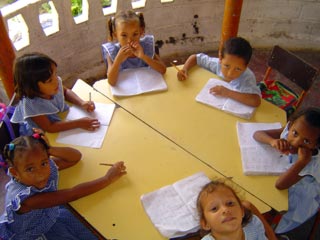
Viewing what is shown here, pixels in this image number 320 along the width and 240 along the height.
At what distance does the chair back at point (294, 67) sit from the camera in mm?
2402

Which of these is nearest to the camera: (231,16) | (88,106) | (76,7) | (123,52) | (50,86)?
(50,86)

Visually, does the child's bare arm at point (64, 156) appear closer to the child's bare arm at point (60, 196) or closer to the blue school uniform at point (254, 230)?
the child's bare arm at point (60, 196)

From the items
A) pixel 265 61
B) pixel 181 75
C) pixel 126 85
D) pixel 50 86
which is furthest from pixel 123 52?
pixel 265 61

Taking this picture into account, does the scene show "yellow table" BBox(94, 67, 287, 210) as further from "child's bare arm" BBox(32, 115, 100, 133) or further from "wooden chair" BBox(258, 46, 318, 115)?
"wooden chair" BBox(258, 46, 318, 115)

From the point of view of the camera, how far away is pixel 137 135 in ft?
6.42

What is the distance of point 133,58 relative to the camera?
2490mm

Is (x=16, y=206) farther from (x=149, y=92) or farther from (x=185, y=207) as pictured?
(x=149, y=92)

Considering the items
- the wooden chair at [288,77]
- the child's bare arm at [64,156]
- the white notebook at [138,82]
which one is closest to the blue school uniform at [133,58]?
the white notebook at [138,82]

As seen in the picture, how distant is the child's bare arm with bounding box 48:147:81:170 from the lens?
5.68 feet

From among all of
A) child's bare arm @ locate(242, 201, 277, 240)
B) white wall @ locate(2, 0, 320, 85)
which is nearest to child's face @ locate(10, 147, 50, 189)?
child's bare arm @ locate(242, 201, 277, 240)

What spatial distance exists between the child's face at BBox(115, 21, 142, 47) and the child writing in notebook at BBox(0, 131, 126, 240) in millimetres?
925

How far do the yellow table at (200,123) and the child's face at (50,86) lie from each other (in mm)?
364

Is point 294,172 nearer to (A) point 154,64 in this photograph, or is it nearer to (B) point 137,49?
(A) point 154,64

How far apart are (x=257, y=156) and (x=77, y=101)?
1.18 m
